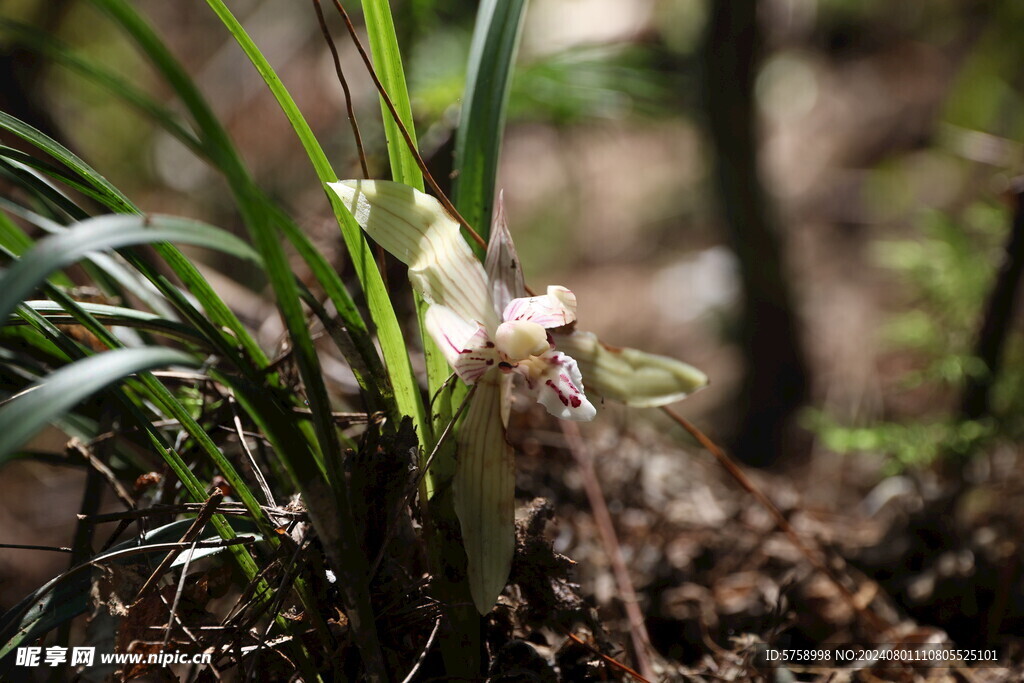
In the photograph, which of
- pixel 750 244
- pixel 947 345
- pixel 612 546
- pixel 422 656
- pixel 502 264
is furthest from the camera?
pixel 750 244

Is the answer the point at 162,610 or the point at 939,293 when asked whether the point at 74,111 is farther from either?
the point at 939,293

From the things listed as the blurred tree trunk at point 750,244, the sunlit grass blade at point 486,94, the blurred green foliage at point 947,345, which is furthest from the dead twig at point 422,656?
the blurred tree trunk at point 750,244

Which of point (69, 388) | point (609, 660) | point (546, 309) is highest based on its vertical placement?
point (546, 309)

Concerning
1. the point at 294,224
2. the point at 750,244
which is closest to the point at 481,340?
the point at 294,224

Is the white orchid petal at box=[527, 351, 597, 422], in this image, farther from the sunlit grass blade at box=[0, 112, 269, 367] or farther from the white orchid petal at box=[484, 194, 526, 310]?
the sunlit grass blade at box=[0, 112, 269, 367]

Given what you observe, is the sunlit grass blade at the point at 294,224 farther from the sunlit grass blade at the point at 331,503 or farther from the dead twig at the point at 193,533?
the dead twig at the point at 193,533

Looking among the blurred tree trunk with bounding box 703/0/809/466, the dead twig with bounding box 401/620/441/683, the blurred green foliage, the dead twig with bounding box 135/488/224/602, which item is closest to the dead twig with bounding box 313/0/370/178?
the dead twig with bounding box 135/488/224/602

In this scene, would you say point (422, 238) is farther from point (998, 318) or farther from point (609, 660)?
point (998, 318)
